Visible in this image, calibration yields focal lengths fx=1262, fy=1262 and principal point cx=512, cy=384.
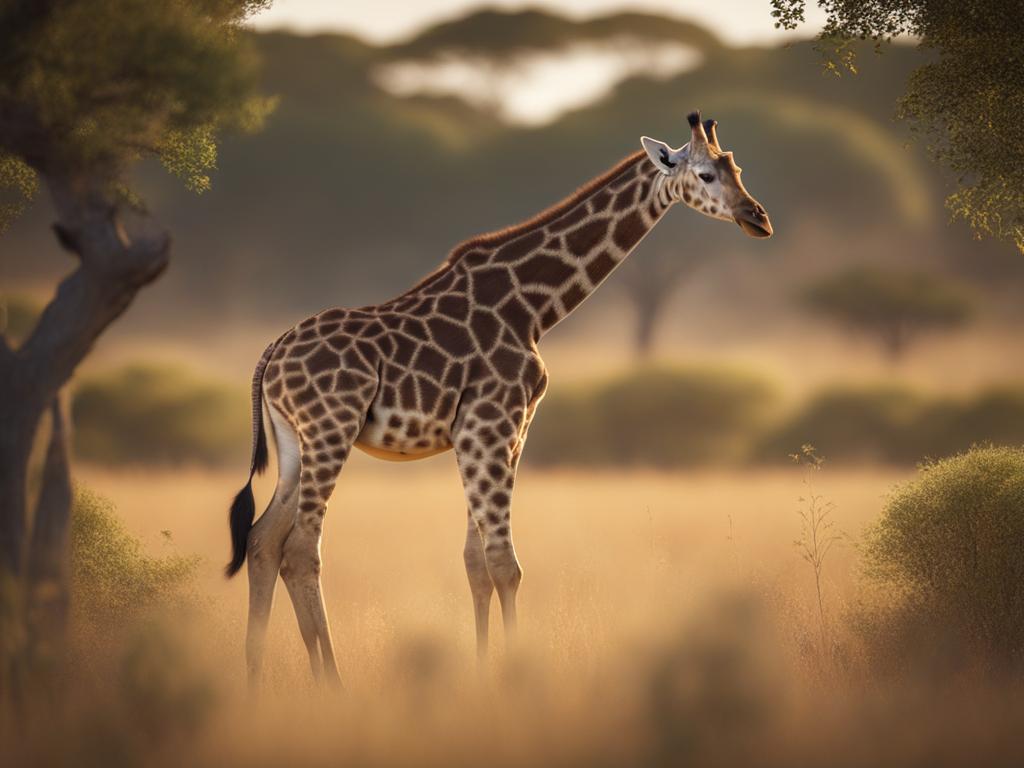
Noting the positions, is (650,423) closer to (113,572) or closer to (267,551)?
(113,572)

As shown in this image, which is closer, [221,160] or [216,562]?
[216,562]

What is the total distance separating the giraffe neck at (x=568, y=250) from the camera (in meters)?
9.55

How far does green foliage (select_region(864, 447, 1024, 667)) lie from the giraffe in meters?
2.76

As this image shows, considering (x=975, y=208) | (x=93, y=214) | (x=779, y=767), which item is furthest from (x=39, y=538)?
(x=975, y=208)

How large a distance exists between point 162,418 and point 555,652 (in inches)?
962

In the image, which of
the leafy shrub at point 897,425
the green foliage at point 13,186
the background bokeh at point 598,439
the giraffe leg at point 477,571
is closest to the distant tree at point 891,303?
the background bokeh at point 598,439

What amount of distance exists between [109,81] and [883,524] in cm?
672

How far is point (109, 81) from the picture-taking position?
25.1 ft

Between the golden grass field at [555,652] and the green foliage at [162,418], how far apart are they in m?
12.9

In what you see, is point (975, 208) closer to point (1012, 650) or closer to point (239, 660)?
point (1012, 650)

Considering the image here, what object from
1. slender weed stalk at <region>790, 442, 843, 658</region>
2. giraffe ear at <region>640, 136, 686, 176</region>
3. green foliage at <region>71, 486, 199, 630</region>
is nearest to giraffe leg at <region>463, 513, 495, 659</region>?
slender weed stalk at <region>790, 442, 843, 658</region>

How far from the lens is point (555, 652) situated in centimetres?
931

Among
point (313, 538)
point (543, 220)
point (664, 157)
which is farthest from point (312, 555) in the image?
point (664, 157)

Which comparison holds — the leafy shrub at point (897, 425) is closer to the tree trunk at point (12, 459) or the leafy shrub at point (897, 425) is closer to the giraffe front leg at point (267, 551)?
the giraffe front leg at point (267, 551)
